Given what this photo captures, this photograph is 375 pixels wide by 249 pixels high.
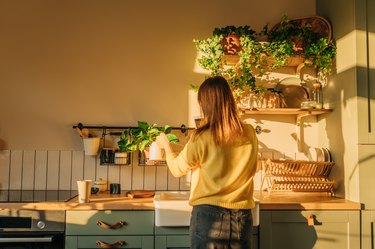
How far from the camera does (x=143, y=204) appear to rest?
2.12 meters

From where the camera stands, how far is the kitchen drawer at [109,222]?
2.09 meters

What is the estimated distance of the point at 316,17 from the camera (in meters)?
2.70

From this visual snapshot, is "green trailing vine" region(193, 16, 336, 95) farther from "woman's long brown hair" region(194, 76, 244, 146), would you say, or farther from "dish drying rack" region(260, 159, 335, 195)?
"woman's long brown hair" region(194, 76, 244, 146)

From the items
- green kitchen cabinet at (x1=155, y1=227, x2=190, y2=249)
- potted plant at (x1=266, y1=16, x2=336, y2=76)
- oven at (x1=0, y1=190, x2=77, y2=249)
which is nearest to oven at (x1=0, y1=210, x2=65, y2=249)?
oven at (x1=0, y1=190, x2=77, y2=249)

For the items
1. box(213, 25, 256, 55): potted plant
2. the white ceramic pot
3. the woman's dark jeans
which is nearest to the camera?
the woman's dark jeans

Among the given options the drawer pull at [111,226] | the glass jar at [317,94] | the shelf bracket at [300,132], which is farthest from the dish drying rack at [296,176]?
the drawer pull at [111,226]

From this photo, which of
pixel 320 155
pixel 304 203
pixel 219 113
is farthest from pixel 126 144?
pixel 320 155

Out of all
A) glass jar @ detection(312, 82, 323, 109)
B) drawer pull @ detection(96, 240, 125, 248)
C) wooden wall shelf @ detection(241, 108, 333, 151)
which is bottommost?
drawer pull @ detection(96, 240, 125, 248)

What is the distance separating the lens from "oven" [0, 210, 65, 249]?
2.04 meters

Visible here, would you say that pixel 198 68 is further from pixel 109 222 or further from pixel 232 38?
pixel 109 222

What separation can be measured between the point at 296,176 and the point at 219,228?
42.1 inches

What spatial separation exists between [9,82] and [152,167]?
113 centimetres

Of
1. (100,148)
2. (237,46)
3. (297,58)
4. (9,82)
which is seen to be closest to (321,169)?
(297,58)

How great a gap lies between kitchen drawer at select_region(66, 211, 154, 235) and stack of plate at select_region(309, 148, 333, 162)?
1.21 metres
